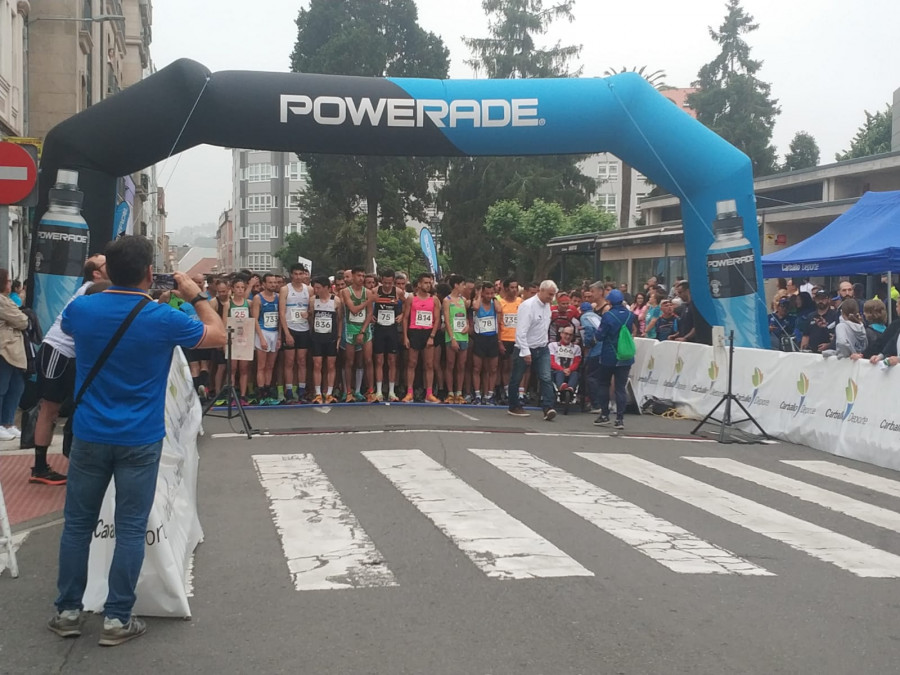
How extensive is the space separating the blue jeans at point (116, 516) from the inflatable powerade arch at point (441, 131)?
29.0ft

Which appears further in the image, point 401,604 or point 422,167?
point 422,167

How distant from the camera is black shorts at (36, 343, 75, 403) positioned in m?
7.74

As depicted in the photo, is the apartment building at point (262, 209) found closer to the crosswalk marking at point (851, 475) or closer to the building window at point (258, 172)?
the building window at point (258, 172)

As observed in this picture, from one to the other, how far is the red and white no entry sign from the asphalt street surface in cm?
297

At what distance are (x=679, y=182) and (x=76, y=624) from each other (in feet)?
37.0

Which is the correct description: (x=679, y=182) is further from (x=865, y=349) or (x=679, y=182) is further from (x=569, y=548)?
(x=569, y=548)

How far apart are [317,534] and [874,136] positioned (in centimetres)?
6711

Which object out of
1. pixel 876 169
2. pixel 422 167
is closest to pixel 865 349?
pixel 876 169

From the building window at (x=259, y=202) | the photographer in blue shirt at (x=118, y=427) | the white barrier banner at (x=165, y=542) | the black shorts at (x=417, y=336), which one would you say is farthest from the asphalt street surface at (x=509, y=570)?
the building window at (x=259, y=202)

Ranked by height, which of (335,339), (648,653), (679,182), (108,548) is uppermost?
(679,182)

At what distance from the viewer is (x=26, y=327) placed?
34.2ft

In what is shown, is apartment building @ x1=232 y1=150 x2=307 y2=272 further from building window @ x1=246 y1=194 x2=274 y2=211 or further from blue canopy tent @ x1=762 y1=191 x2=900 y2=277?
blue canopy tent @ x1=762 y1=191 x2=900 y2=277

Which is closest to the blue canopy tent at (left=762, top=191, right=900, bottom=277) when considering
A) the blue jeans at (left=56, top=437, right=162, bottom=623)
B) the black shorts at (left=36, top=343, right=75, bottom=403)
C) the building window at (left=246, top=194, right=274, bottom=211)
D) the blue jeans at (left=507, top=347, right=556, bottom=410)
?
the blue jeans at (left=507, top=347, right=556, bottom=410)

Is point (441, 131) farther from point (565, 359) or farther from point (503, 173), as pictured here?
point (503, 173)
